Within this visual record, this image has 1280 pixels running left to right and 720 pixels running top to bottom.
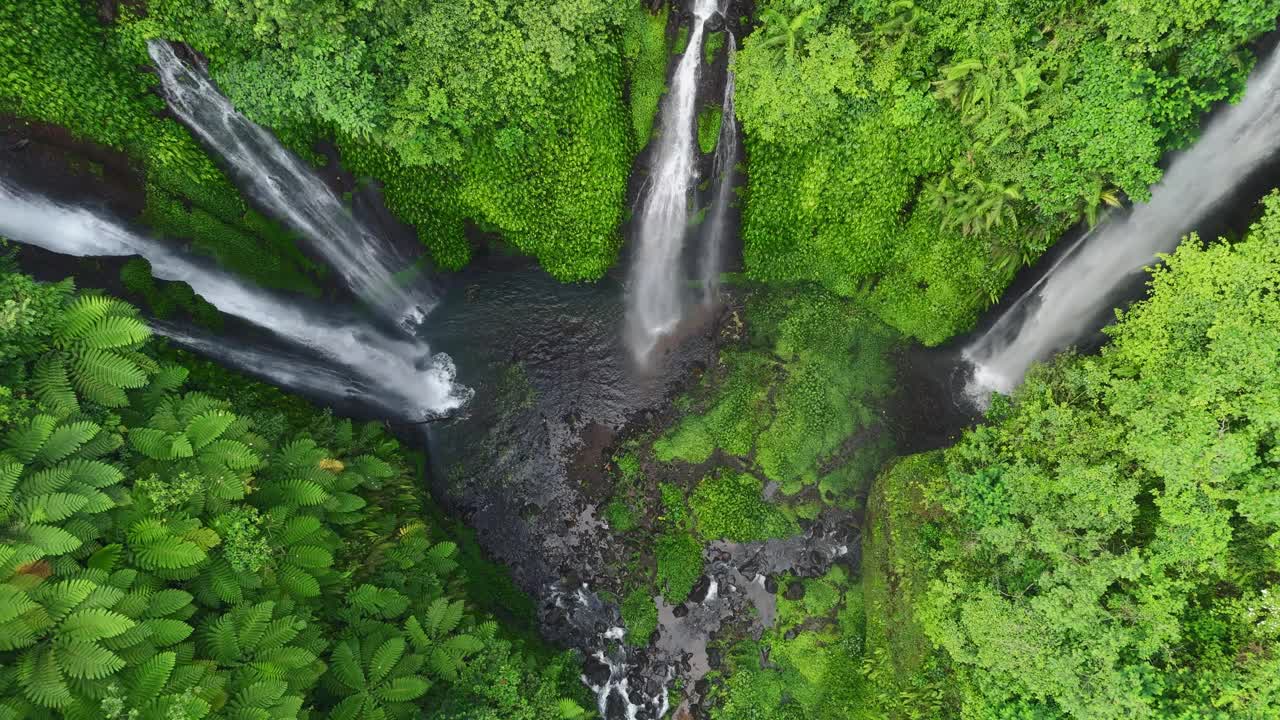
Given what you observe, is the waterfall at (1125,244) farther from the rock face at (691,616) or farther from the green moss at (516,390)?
the green moss at (516,390)

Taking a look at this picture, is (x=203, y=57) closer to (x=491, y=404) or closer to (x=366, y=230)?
(x=366, y=230)

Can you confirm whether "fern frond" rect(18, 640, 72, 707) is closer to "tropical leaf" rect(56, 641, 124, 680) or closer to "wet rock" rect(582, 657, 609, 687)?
"tropical leaf" rect(56, 641, 124, 680)

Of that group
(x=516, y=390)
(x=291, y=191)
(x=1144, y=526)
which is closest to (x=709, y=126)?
(x=516, y=390)

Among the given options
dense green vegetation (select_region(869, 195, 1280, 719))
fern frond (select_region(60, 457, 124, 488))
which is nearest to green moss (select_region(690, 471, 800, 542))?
dense green vegetation (select_region(869, 195, 1280, 719))

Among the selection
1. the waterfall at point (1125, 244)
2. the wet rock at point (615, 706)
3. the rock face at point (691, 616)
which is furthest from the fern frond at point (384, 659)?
the waterfall at point (1125, 244)

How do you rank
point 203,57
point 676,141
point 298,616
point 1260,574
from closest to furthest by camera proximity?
point 1260,574 < point 298,616 < point 203,57 < point 676,141

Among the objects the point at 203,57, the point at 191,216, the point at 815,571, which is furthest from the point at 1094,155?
the point at 191,216
